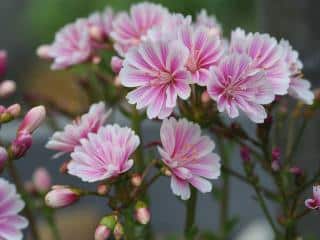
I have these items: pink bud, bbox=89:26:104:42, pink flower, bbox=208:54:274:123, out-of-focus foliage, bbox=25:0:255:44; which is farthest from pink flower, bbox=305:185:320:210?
out-of-focus foliage, bbox=25:0:255:44

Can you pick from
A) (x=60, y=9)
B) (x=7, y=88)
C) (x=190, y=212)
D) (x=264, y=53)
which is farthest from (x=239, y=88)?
(x=60, y=9)

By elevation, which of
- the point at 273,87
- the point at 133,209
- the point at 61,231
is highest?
the point at 273,87

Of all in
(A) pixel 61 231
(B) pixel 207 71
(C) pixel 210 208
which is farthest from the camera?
(C) pixel 210 208

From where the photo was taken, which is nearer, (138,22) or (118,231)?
(118,231)

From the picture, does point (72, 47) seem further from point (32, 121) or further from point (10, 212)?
point (10, 212)

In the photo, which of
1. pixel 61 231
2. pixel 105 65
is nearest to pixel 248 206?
pixel 61 231

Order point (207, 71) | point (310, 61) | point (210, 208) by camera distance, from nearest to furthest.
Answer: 1. point (207, 71)
2. point (310, 61)
3. point (210, 208)

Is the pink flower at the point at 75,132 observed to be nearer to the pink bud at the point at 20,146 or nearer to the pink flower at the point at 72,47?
the pink bud at the point at 20,146

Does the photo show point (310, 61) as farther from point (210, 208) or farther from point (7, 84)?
point (210, 208)
